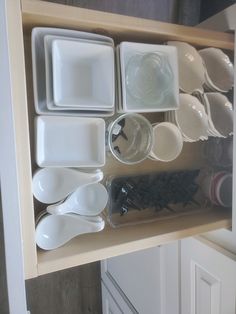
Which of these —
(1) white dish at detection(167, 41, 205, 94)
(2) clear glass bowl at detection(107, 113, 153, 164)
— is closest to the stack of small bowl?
(1) white dish at detection(167, 41, 205, 94)

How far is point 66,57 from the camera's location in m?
0.64

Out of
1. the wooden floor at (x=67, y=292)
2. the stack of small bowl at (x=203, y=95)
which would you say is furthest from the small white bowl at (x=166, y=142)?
the wooden floor at (x=67, y=292)

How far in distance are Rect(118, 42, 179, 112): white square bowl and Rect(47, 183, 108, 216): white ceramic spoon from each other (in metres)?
0.22

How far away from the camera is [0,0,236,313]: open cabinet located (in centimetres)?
51

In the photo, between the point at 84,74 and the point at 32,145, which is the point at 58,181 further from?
the point at 84,74

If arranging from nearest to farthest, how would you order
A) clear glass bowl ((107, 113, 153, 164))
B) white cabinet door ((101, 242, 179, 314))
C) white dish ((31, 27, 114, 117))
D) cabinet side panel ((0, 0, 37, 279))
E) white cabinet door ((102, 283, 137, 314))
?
cabinet side panel ((0, 0, 37, 279))
white dish ((31, 27, 114, 117))
clear glass bowl ((107, 113, 153, 164))
white cabinet door ((101, 242, 179, 314))
white cabinet door ((102, 283, 137, 314))

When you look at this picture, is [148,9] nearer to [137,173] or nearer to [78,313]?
[137,173]

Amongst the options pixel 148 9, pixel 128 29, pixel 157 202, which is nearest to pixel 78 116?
pixel 128 29

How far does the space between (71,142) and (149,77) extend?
10.3 inches

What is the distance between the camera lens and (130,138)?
76 centimetres

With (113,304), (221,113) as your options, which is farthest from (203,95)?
(113,304)

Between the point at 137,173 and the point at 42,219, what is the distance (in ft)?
1.01

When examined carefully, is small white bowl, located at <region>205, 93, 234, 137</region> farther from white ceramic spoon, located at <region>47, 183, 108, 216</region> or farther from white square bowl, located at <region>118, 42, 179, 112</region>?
white ceramic spoon, located at <region>47, 183, 108, 216</region>

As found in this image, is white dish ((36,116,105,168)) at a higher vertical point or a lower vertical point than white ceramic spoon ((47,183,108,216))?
higher
